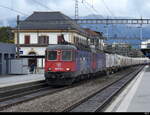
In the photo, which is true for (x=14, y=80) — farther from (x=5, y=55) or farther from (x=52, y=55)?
(x=5, y=55)

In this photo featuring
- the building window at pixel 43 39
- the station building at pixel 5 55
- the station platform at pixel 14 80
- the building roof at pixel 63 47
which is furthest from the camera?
the building window at pixel 43 39

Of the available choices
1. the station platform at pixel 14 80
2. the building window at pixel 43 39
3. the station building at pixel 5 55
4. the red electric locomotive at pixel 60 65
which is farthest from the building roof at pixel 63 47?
the building window at pixel 43 39

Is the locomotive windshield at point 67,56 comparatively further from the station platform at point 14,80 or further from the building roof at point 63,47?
the station platform at point 14,80

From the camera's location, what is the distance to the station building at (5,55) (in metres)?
34.7

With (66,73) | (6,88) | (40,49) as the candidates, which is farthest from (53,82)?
(40,49)

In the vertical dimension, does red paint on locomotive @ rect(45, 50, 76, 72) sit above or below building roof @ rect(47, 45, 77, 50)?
below

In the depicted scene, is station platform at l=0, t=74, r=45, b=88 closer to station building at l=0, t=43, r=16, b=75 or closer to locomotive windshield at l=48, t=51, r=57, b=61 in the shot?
station building at l=0, t=43, r=16, b=75

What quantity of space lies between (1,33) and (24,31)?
25.7 meters

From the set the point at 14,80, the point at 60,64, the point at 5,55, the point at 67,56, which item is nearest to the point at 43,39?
the point at 5,55

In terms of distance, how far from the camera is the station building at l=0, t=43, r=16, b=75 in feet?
114

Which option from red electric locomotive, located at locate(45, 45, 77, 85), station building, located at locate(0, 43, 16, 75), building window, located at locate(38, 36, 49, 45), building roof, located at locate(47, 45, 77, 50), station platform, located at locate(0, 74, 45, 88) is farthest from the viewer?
building window, located at locate(38, 36, 49, 45)

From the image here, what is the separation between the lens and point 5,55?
36.6 m

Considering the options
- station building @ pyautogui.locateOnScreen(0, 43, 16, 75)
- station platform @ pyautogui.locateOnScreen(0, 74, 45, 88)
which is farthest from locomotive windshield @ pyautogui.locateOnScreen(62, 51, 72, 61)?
station building @ pyautogui.locateOnScreen(0, 43, 16, 75)

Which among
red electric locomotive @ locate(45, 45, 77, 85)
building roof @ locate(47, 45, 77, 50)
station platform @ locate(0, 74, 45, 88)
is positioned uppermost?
building roof @ locate(47, 45, 77, 50)
